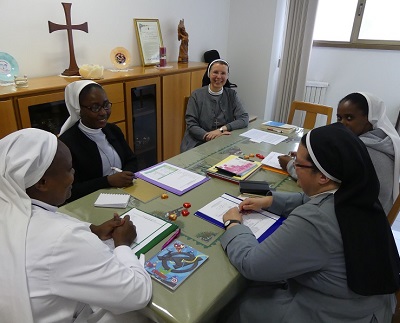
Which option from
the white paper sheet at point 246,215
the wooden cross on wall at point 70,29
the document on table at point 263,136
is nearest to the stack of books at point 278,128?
the document on table at point 263,136

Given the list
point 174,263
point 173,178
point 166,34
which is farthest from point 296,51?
point 174,263

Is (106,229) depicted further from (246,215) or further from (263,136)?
(263,136)

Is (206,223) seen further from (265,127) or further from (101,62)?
(101,62)

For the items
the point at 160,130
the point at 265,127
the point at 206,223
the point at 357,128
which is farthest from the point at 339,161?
the point at 160,130

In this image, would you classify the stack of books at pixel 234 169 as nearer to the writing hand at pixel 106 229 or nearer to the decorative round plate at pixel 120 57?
the writing hand at pixel 106 229

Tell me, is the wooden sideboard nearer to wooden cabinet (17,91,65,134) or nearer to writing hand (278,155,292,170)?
wooden cabinet (17,91,65,134)

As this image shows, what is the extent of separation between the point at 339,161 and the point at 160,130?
2441 mm

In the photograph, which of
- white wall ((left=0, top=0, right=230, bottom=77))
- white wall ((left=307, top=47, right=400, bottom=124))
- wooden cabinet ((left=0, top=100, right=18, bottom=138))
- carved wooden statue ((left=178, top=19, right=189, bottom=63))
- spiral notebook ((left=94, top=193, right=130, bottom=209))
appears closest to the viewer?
spiral notebook ((left=94, top=193, right=130, bottom=209))

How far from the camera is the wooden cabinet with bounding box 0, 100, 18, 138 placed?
1920 mm

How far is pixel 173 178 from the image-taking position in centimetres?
164

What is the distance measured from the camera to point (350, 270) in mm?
932

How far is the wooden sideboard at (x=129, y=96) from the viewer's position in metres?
1.99

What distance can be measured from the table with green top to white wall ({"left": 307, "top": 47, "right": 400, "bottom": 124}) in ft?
7.41

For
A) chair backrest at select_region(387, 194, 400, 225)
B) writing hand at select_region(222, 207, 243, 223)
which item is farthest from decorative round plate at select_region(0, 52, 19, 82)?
chair backrest at select_region(387, 194, 400, 225)
